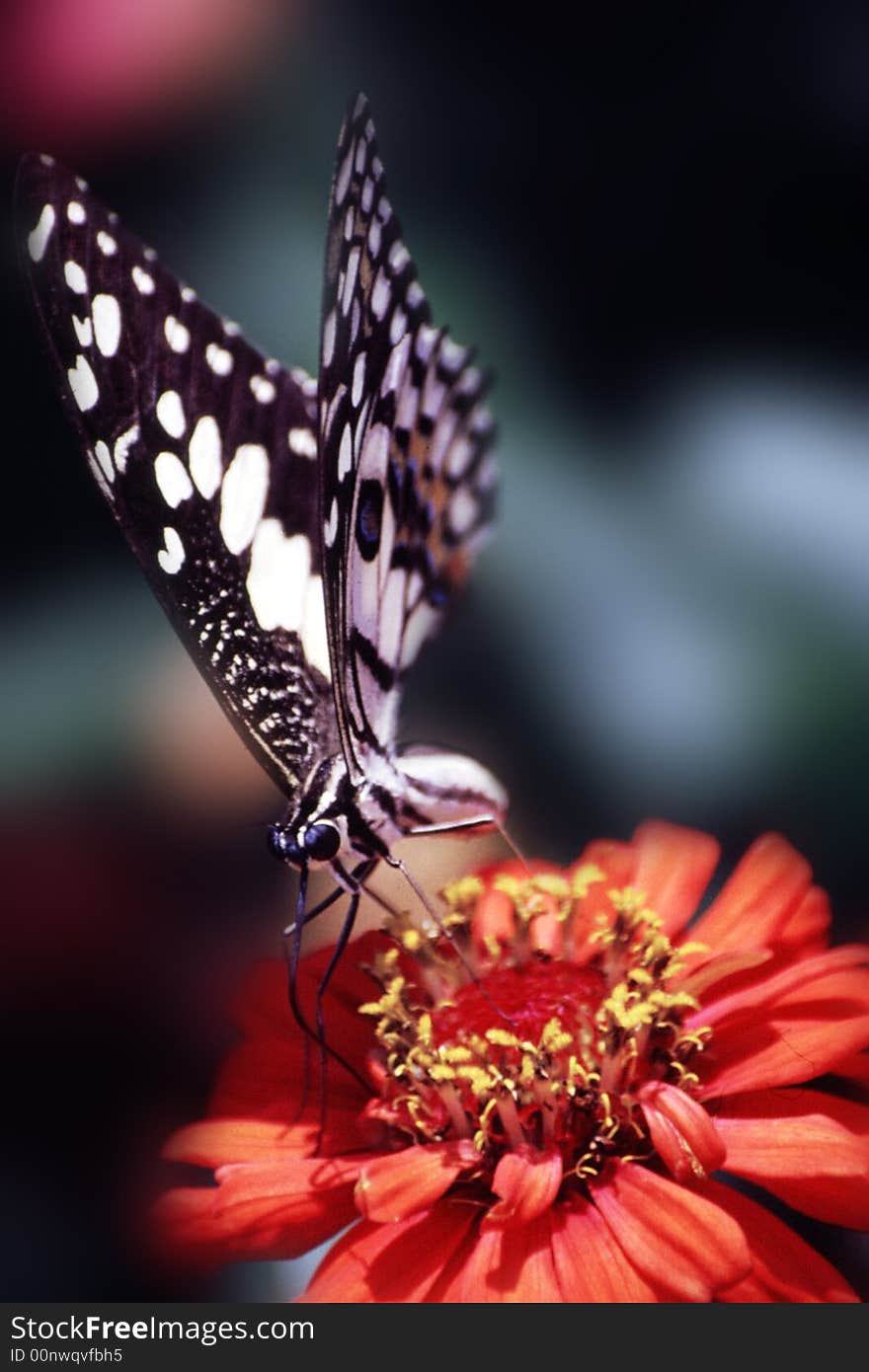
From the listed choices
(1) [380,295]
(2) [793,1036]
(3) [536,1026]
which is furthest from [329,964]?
(1) [380,295]

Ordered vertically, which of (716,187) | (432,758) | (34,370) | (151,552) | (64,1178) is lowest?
(64,1178)

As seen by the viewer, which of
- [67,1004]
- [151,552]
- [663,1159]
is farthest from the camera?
[67,1004]

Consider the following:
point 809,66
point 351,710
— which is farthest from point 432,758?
point 809,66

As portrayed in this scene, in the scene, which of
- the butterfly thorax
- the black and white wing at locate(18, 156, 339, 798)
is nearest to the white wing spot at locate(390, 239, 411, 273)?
the black and white wing at locate(18, 156, 339, 798)

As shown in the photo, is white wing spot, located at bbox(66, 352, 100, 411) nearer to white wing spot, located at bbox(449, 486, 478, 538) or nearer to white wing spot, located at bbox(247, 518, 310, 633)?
white wing spot, located at bbox(247, 518, 310, 633)

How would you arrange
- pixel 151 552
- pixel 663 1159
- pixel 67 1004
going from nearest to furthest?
pixel 663 1159
pixel 151 552
pixel 67 1004

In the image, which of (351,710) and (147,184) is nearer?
(351,710)

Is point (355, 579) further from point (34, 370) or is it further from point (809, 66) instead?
point (809, 66)

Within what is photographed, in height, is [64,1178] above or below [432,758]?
below
